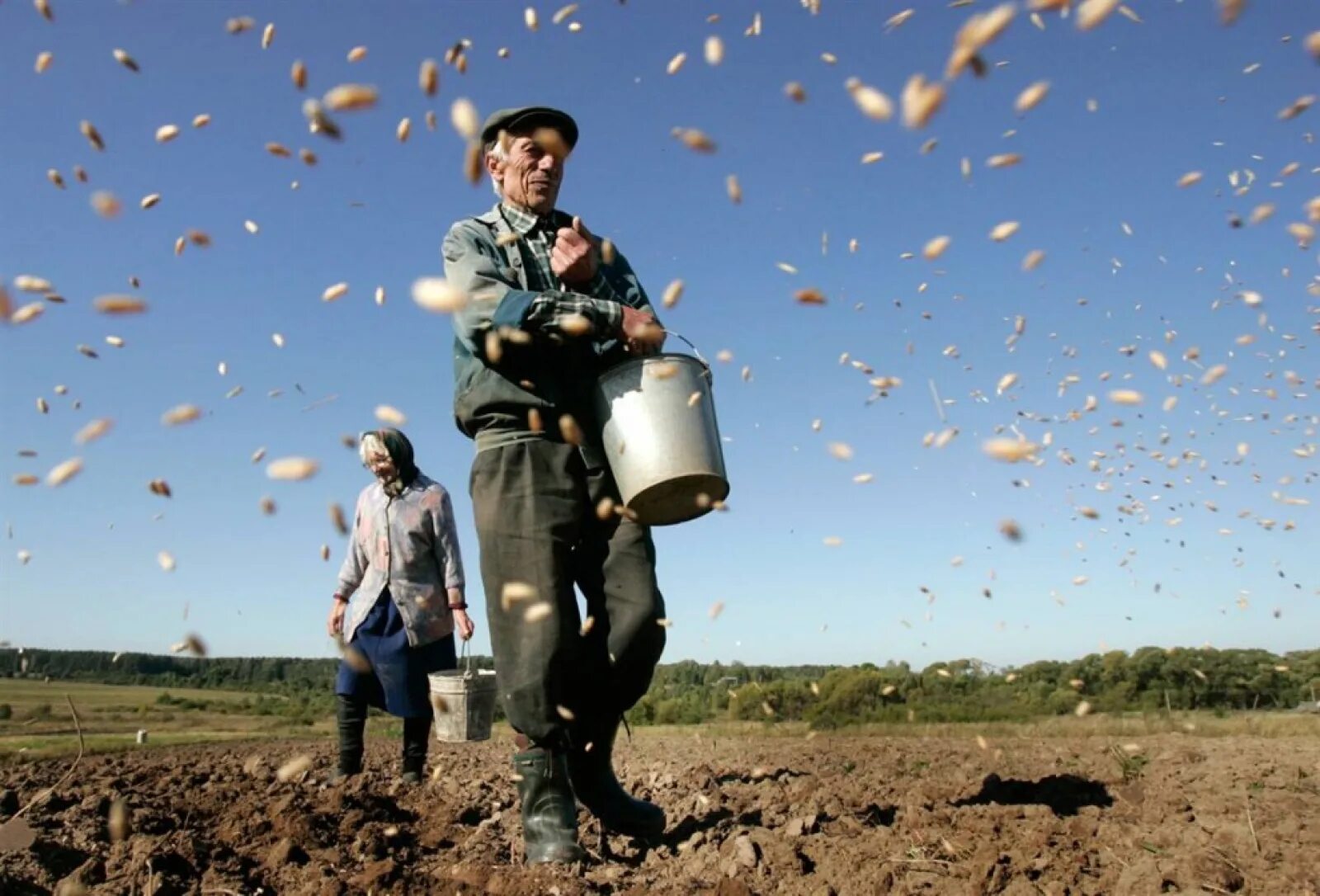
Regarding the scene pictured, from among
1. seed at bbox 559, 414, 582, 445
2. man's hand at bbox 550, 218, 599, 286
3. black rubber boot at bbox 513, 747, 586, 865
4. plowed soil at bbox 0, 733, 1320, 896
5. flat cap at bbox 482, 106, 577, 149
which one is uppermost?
flat cap at bbox 482, 106, 577, 149

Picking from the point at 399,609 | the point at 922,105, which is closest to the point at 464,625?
the point at 399,609

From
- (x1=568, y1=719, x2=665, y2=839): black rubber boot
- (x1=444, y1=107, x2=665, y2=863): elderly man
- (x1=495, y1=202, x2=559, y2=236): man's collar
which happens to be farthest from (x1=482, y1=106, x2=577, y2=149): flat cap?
(x1=568, y1=719, x2=665, y2=839): black rubber boot

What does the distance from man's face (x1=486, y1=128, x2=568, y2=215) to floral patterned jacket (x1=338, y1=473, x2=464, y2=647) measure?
2844 mm

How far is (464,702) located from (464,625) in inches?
18.2

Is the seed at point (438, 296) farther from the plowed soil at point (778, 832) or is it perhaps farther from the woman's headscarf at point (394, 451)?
the woman's headscarf at point (394, 451)

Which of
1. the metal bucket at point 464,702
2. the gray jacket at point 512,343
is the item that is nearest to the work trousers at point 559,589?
the gray jacket at point 512,343

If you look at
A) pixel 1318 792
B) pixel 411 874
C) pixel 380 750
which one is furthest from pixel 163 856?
pixel 380 750

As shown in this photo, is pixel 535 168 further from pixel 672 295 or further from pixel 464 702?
pixel 464 702

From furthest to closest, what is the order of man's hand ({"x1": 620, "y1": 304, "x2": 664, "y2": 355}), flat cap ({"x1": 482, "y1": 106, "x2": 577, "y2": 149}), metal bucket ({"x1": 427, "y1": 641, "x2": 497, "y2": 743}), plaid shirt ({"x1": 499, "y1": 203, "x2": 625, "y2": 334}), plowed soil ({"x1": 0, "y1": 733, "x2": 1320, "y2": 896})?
metal bucket ({"x1": 427, "y1": 641, "x2": 497, "y2": 743}) → flat cap ({"x1": 482, "y1": 106, "x2": 577, "y2": 149}) → man's hand ({"x1": 620, "y1": 304, "x2": 664, "y2": 355}) → plaid shirt ({"x1": 499, "y1": 203, "x2": 625, "y2": 334}) → plowed soil ({"x1": 0, "y1": 733, "x2": 1320, "y2": 896})

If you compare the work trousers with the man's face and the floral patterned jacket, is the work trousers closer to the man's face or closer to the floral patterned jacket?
the man's face

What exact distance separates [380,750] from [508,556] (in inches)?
286

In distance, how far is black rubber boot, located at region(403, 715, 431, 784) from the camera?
5711 mm

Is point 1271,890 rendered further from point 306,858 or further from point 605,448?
point 306,858

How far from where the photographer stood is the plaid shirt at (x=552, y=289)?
3.05m
